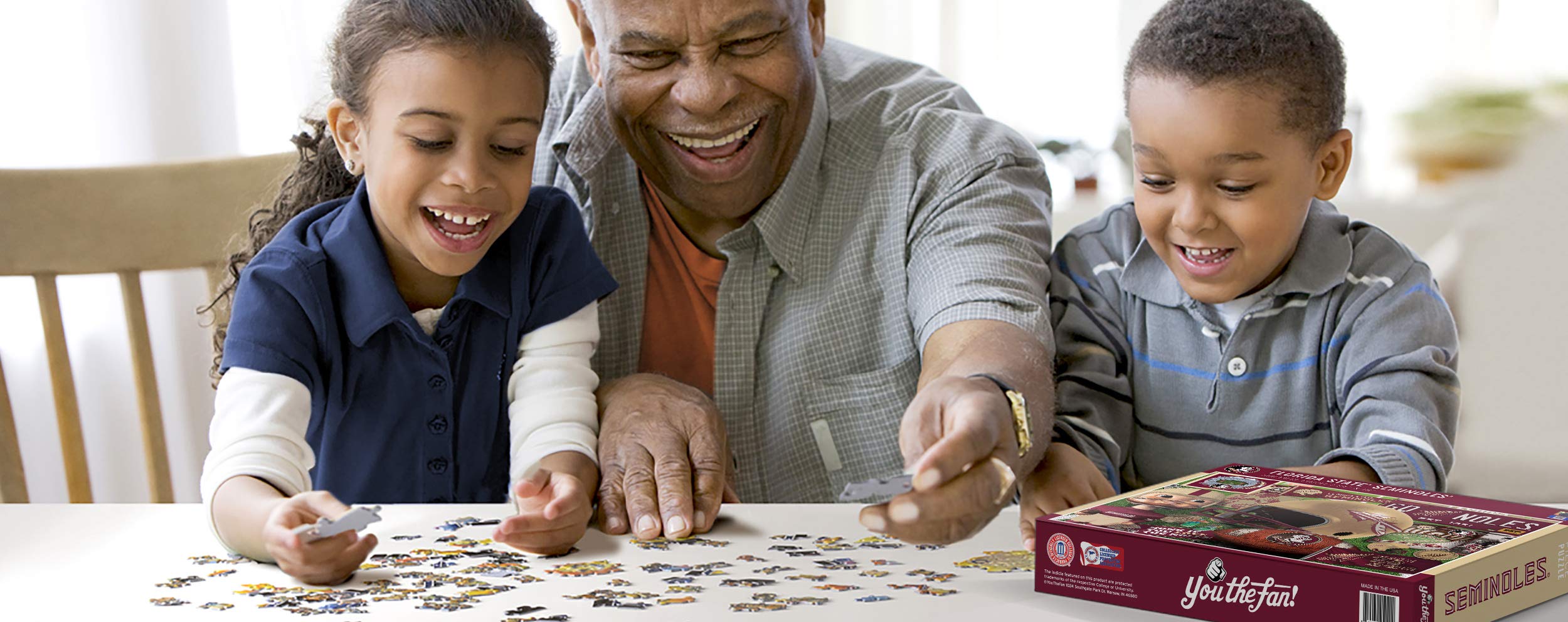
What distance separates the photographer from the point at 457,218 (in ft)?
4.90

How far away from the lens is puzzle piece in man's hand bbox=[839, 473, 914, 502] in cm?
108

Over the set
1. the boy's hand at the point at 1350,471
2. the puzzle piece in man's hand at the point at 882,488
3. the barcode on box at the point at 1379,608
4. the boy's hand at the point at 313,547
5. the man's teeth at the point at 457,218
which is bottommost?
the boy's hand at the point at 1350,471

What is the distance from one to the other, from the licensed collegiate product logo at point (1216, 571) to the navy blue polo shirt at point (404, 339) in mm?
869

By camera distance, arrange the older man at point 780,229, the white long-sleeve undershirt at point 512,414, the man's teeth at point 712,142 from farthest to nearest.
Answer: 1. the man's teeth at point 712,142
2. the older man at point 780,229
3. the white long-sleeve undershirt at point 512,414

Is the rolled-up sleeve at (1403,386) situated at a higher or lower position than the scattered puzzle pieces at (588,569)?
higher

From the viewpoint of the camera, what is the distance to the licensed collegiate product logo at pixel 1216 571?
985mm

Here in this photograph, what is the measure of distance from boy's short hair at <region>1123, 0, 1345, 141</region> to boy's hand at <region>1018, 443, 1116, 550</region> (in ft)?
1.44

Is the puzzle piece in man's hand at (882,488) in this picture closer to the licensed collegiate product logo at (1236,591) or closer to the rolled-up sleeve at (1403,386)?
the licensed collegiate product logo at (1236,591)

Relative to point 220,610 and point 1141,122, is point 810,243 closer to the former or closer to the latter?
point 1141,122

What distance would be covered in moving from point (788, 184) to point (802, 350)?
0.77 feet

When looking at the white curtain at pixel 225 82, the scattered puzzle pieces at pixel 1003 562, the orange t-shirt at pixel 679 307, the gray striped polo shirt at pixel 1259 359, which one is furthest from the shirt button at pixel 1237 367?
the white curtain at pixel 225 82

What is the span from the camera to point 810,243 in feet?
6.07

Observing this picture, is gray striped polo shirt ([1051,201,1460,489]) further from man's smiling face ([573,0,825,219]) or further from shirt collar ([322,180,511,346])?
shirt collar ([322,180,511,346])

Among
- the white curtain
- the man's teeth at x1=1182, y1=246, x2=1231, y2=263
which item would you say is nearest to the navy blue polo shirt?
the man's teeth at x1=1182, y1=246, x2=1231, y2=263
